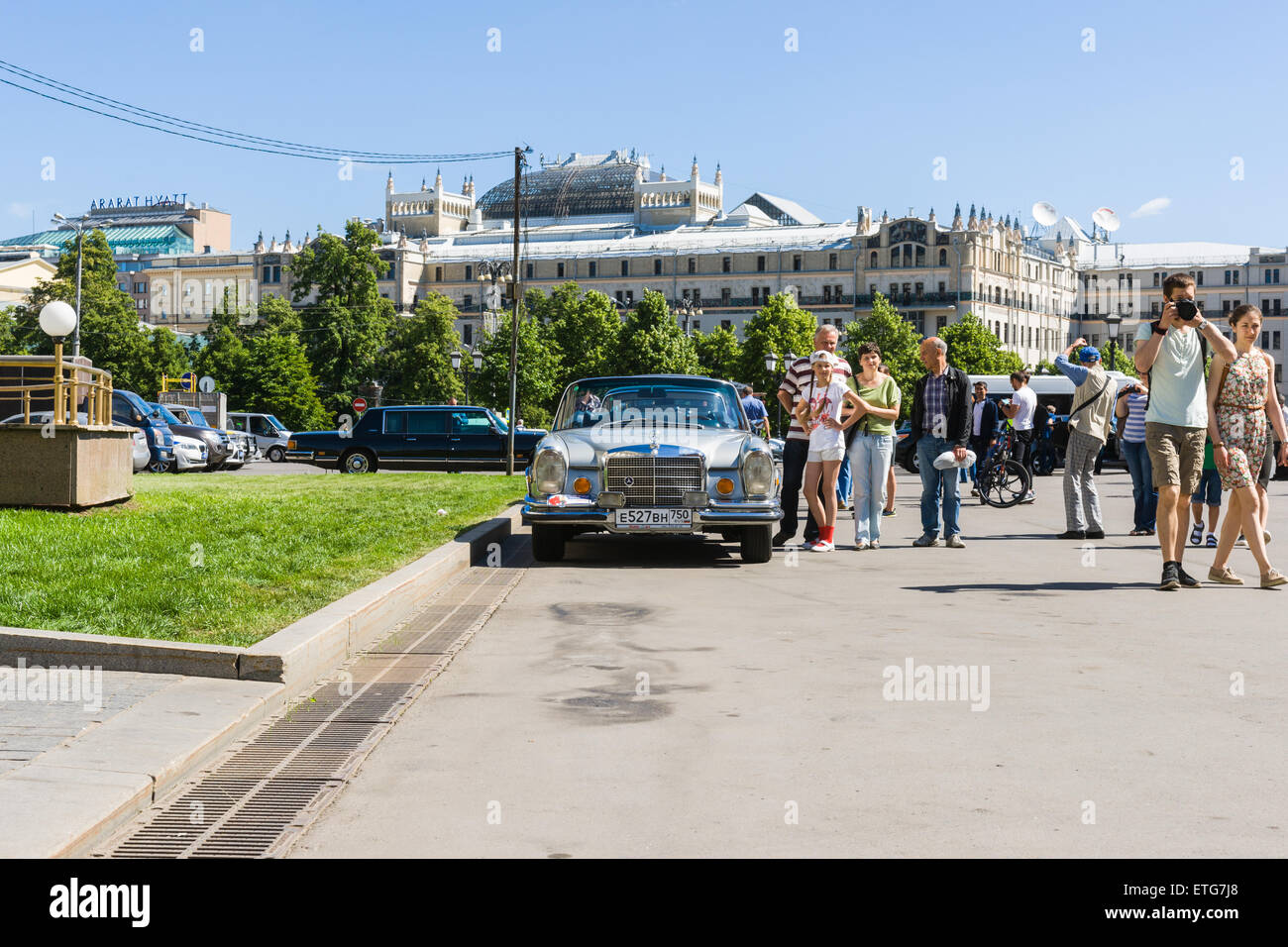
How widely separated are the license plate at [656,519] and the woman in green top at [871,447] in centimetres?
214

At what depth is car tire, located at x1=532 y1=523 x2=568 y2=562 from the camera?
13320mm

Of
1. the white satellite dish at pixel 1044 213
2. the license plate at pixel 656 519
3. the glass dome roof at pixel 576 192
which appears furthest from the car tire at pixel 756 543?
the glass dome roof at pixel 576 192

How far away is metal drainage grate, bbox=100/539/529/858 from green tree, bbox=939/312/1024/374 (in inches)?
4100

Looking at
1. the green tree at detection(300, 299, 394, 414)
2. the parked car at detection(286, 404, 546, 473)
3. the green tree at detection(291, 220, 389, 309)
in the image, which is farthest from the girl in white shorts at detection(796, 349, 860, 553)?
the green tree at detection(300, 299, 394, 414)

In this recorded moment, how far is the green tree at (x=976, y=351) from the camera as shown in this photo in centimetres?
11050

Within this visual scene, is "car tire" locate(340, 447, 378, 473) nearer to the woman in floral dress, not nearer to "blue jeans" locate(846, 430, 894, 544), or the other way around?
"blue jeans" locate(846, 430, 894, 544)

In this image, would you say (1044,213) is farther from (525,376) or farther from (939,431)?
(939,431)

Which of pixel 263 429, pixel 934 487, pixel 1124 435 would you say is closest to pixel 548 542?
pixel 934 487

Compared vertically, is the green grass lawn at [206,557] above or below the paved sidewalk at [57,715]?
above

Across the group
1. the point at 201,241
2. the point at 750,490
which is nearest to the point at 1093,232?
the point at 201,241

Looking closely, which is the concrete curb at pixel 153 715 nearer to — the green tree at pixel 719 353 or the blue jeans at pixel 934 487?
the blue jeans at pixel 934 487

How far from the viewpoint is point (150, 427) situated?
32.2m

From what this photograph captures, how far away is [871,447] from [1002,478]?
786 centimetres

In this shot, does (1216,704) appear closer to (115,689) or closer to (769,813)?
(769,813)
